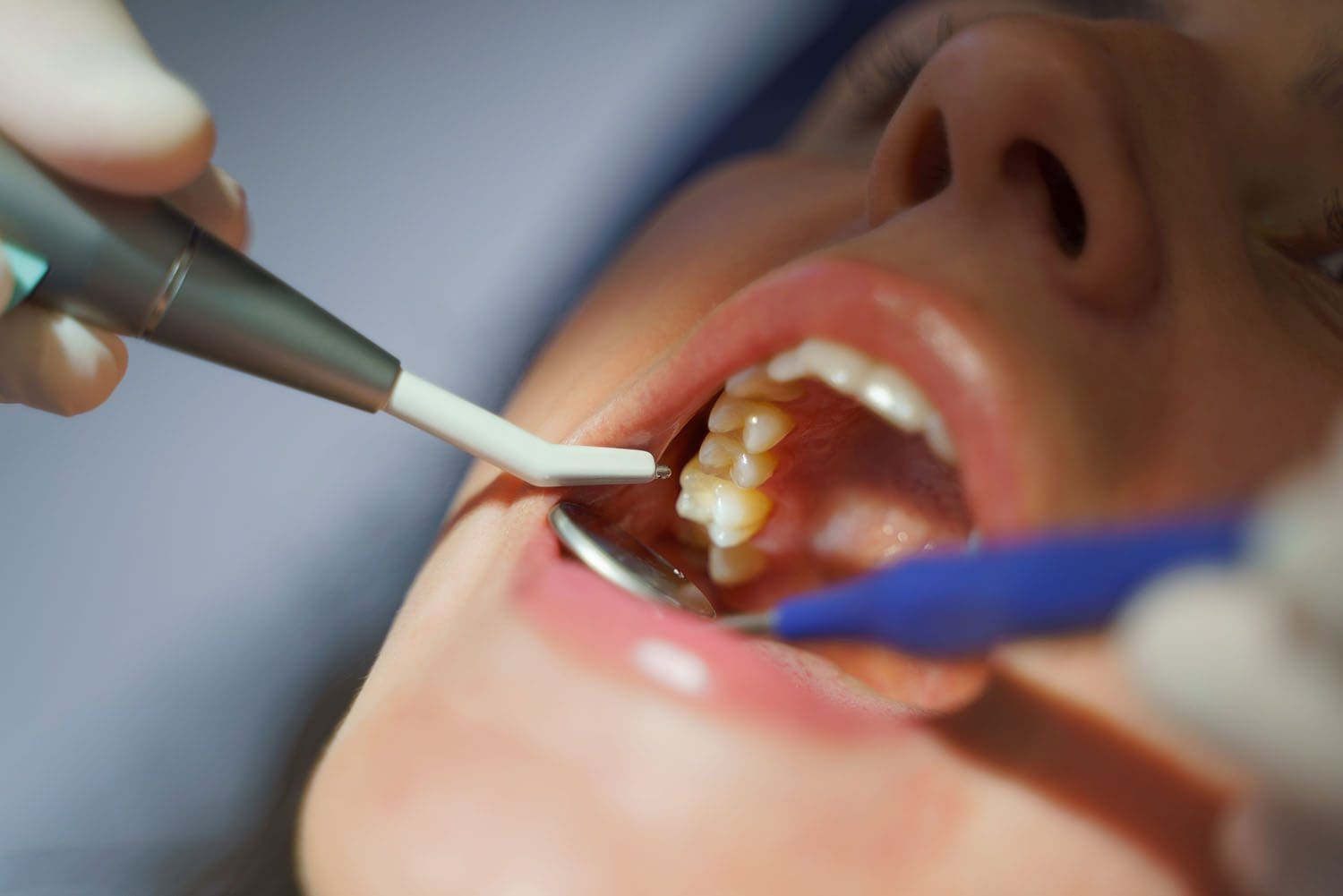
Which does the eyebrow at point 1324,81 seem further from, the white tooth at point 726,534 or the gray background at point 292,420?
the gray background at point 292,420

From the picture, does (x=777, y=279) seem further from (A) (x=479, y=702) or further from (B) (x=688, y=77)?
(B) (x=688, y=77)

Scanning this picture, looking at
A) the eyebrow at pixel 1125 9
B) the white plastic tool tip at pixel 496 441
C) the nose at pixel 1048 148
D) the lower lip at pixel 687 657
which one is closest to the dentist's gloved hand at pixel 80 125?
the white plastic tool tip at pixel 496 441

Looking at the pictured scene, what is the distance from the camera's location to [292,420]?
1.09 m

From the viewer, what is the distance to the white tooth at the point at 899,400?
558mm

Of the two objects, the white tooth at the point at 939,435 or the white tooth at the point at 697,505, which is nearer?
the white tooth at the point at 939,435

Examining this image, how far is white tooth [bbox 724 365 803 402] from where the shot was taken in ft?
2.05

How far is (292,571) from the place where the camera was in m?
1.08

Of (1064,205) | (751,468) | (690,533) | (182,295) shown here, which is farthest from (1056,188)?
(182,295)

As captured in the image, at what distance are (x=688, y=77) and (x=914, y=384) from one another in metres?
0.80

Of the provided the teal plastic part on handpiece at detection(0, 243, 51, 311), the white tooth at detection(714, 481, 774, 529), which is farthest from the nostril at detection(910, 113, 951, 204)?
the teal plastic part on handpiece at detection(0, 243, 51, 311)

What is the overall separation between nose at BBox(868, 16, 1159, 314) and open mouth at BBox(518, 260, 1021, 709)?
Result: 0.06 meters

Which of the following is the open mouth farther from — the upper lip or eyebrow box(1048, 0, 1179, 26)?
eyebrow box(1048, 0, 1179, 26)

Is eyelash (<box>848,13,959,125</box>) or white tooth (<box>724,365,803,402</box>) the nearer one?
white tooth (<box>724,365,803,402</box>)

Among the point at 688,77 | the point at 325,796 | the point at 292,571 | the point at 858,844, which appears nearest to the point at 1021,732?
the point at 858,844
